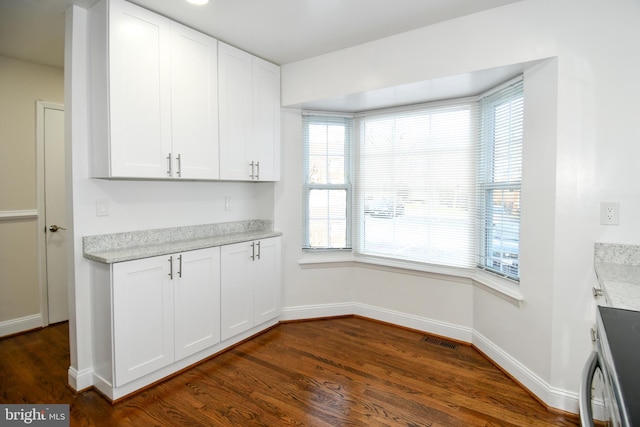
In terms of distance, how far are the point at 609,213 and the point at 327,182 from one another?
2.38 m

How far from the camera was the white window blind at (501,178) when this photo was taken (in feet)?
8.54

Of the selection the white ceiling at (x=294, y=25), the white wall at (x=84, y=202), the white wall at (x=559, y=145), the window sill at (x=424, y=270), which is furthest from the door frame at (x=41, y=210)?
the white wall at (x=559, y=145)

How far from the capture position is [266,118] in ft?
10.9

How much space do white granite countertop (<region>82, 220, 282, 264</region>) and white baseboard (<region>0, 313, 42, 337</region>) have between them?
1744mm

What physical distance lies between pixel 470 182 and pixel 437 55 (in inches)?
45.3

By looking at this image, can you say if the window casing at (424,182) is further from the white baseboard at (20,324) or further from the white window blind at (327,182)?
the white baseboard at (20,324)

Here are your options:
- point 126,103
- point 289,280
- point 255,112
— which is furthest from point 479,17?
point 289,280

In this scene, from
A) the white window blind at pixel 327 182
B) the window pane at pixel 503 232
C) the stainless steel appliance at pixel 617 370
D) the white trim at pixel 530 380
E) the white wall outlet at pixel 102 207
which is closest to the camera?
the stainless steel appliance at pixel 617 370

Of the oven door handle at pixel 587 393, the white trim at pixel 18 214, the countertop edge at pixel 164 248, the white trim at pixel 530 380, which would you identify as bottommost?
the white trim at pixel 530 380

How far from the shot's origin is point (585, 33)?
2049 mm

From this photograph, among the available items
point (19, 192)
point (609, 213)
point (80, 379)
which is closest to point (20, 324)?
point (19, 192)

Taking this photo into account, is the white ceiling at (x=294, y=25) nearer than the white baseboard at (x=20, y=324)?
Yes

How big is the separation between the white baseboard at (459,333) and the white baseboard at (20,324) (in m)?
2.38

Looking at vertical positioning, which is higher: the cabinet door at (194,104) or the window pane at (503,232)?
the cabinet door at (194,104)
